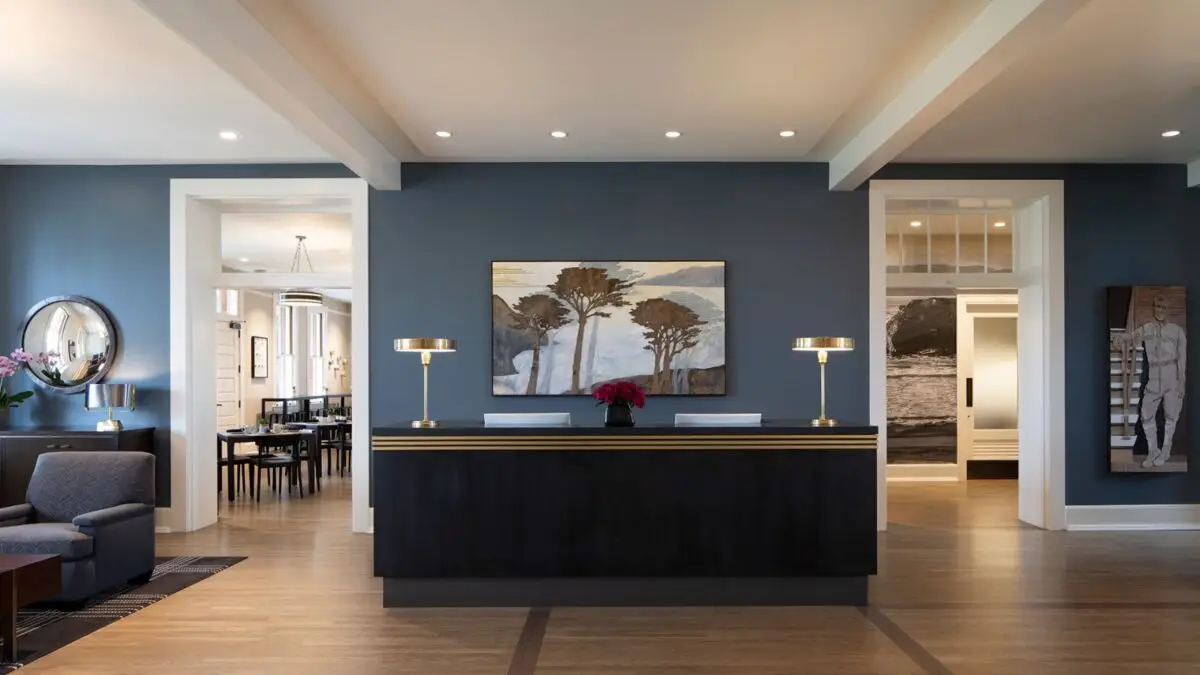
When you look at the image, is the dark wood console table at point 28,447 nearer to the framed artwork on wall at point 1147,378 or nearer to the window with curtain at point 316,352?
the framed artwork on wall at point 1147,378

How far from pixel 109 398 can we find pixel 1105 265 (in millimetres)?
8511

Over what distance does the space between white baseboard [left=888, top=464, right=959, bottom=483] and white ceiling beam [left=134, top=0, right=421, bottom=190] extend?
22.6 feet

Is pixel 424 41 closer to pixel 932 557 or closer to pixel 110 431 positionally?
pixel 110 431

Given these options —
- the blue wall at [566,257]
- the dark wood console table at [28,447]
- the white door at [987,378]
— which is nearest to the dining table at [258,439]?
the blue wall at [566,257]

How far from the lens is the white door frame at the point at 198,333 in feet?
22.1

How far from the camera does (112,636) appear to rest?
4.09m

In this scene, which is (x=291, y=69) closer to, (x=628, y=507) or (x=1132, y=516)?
(x=628, y=507)

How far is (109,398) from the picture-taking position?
6.53 metres

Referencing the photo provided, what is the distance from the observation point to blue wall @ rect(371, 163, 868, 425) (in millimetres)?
6801

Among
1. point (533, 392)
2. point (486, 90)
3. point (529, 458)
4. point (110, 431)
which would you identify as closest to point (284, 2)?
point (486, 90)

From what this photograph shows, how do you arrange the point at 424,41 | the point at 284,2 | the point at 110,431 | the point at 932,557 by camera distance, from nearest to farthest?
the point at 284,2, the point at 424,41, the point at 932,557, the point at 110,431

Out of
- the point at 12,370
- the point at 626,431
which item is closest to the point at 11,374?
the point at 12,370

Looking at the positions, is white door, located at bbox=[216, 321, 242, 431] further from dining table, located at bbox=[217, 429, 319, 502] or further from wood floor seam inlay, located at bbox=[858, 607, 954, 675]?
wood floor seam inlay, located at bbox=[858, 607, 954, 675]

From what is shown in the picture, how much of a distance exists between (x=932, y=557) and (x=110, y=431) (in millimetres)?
6395
